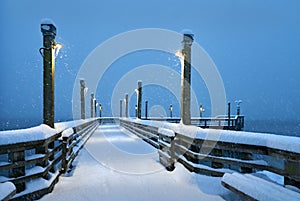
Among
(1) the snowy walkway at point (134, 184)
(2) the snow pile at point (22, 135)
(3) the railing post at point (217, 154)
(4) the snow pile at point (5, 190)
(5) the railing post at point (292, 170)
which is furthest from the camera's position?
(3) the railing post at point (217, 154)

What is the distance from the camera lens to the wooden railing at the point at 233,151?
3.85m

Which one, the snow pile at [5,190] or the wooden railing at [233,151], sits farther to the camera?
the wooden railing at [233,151]

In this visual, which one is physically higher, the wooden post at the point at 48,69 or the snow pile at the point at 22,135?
the wooden post at the point at 48,69

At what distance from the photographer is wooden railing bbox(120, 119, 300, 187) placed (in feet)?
12.6

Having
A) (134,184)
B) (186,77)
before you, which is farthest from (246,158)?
(186,77)

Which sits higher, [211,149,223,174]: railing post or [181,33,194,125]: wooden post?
[181,33,194,125]: wooden post

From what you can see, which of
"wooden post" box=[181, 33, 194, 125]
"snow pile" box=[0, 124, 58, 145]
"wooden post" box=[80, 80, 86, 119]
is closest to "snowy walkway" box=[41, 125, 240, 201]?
"snow pile" box=[0, 124, 58, 145]

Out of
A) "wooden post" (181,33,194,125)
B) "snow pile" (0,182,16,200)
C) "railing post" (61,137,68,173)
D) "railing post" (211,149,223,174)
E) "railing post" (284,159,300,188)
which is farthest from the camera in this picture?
"wooden post" (181,33,194,125)

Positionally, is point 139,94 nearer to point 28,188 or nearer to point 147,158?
point 147,158

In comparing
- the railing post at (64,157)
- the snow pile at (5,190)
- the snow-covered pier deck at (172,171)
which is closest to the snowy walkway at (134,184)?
the snow-covered pier deck at (172,171)

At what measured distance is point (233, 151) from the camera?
213 inches

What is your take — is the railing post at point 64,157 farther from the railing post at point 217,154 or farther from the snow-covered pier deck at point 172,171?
the railing post at point 217,154

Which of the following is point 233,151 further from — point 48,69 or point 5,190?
point 48,69

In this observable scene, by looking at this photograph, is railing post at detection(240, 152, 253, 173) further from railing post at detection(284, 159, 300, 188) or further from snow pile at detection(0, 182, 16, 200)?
snow pile at detection(0, 182, 16, 200)
